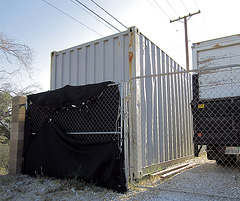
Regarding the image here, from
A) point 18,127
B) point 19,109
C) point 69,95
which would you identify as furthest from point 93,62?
point 18,127

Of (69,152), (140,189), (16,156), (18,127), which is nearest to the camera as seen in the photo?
(140,189)

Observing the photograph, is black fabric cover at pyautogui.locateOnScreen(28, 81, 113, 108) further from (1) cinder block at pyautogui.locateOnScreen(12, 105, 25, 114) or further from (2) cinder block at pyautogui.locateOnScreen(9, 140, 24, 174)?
(2) cinder block at pyautogui.locateOnScreen(9, 140, 24, 174)

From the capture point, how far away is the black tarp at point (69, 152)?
4.09 metres

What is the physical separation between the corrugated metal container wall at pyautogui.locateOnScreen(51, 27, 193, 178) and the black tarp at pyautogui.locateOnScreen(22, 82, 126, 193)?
1.49ft

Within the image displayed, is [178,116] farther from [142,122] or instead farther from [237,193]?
[237,193]

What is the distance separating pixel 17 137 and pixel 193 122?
4306 mm

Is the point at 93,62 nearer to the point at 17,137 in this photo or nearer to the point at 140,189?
the point at 17,137

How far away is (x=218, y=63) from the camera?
5.89m

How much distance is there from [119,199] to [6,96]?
8787 mm

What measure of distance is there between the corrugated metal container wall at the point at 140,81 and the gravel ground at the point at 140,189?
0.60m

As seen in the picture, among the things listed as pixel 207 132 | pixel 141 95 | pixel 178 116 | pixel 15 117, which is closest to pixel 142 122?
pixel 141 95

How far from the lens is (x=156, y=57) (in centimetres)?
604

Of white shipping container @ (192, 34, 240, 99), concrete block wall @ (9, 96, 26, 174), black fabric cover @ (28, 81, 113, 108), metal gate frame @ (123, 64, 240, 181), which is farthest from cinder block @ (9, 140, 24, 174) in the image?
white shipping container @ (192, 34, 240, 99)

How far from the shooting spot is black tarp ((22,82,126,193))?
4.09 m
